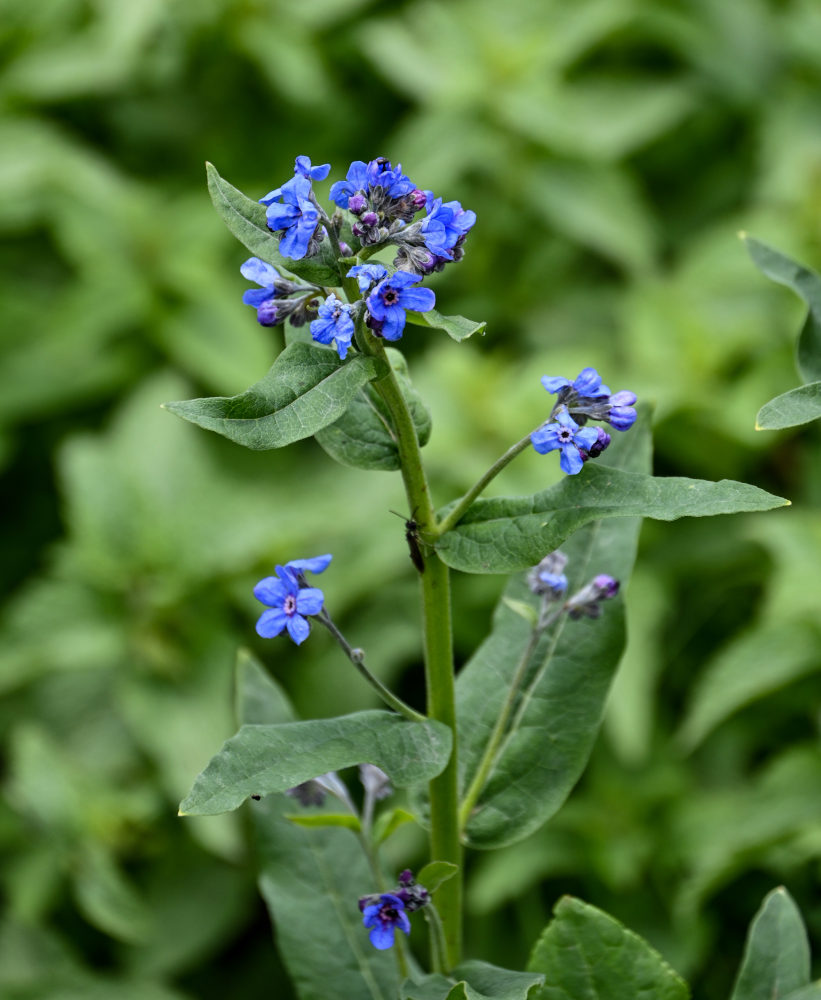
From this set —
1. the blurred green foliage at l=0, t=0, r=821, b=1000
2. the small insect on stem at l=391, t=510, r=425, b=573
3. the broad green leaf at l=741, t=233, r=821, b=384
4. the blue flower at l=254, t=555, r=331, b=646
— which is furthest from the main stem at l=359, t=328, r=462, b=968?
the blurred green foliage at l=0, t=0, r=821, b=1000

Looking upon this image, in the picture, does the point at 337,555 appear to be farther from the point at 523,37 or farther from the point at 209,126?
the point at 523,37

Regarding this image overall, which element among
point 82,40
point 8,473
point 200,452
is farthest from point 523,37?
point 8,473

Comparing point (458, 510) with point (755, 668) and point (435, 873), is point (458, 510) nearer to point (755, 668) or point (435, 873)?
point (435, 873)

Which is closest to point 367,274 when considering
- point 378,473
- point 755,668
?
point 755,668

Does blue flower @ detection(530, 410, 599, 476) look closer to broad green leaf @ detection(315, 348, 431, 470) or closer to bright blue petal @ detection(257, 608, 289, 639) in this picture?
broad green leaf @ detection(315, 348, 431, 470)

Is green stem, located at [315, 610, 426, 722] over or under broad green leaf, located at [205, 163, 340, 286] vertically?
under
